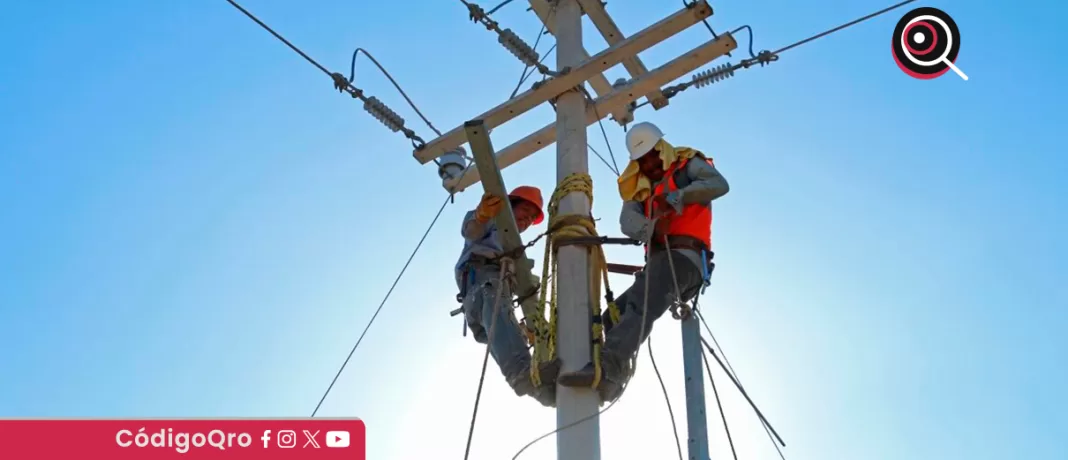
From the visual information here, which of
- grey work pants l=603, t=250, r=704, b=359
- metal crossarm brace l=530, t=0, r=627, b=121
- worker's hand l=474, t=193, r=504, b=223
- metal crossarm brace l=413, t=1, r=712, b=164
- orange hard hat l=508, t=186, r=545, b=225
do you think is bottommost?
grey work pants l=603, t=250, r=704, b=359

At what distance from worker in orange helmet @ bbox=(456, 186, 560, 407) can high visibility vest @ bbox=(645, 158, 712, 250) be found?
0.81 metres

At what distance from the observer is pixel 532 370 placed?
619 centimetres

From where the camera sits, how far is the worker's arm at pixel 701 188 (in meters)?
6.45

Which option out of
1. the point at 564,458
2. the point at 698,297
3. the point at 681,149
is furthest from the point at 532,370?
the point at 681,149

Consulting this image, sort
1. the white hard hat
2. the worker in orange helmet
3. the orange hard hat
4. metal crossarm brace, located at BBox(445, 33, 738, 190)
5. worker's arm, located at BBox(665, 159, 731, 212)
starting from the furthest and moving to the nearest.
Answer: the orange hard hat
metal crossarm brace, located at BBox(445, 33, 738, 190)
the white hard hat
worker's arm, located at BBox(665, 159, 731, 212)
the worker in orange helmet

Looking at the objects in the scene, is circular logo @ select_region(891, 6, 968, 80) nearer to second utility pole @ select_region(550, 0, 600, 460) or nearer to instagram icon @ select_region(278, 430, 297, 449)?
second utility pole @ select_region(550, 0, 600, 460)

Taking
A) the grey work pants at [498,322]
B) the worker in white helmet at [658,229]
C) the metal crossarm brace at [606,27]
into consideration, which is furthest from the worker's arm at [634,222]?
the metal crossarm brace at [606,27]

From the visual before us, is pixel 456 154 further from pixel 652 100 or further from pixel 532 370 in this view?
pixel 532 370

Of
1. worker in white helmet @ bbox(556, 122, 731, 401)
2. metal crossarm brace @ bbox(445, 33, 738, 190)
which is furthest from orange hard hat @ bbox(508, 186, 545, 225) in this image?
worker in white helmet @ bbox(556, 122, 731, 401)

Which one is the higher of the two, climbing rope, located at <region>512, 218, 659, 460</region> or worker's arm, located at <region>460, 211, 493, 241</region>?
worker's arm, located at <region>460, 211, 493, 241</region>

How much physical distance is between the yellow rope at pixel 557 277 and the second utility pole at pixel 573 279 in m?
0.04

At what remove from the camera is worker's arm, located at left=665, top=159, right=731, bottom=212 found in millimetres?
6449

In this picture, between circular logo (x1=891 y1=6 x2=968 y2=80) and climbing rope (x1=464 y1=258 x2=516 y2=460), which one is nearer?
climbing rope (x1=464 y1=258 x2=516 y2=460)

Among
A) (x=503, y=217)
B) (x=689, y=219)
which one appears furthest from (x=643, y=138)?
(x=503, y=217)
